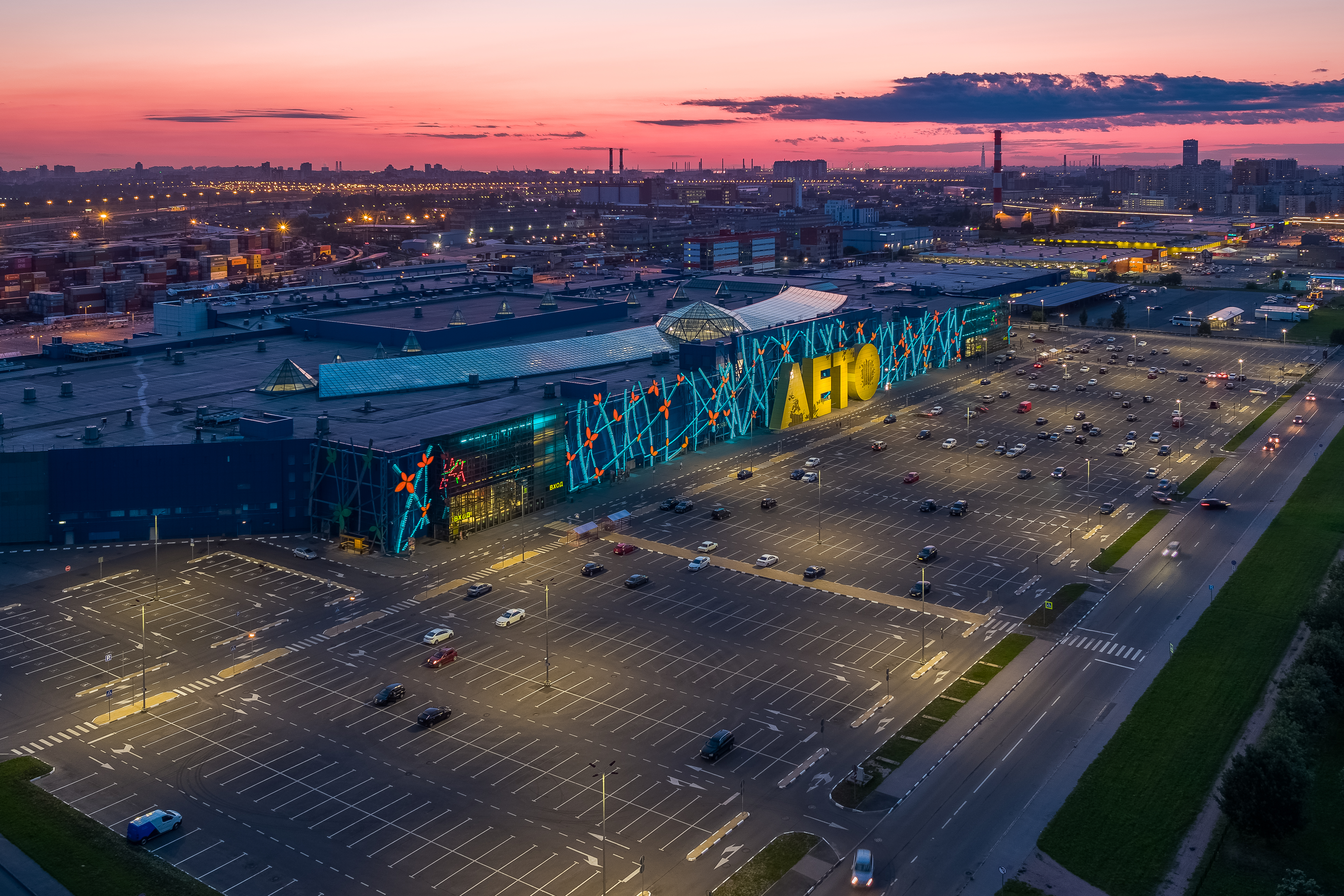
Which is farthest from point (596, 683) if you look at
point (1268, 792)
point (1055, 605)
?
point (1268, 792)

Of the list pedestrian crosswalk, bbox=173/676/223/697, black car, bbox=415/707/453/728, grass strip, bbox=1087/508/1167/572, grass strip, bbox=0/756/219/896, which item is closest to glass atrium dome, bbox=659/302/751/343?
grass strip, bbox=1087/508/1167/572

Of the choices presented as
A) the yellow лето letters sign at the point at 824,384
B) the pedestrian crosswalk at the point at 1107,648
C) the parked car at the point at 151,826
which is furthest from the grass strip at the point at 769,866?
the yellow лето letters sign at the point at 824,384

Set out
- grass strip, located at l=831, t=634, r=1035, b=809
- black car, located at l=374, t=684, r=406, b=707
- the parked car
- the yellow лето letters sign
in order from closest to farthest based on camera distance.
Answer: the parked car
grass strip, located at l=831, t=634, r=1035, b=809
black car, located at l=374, t=684, r=406, b=707
the yellow лето letters sign

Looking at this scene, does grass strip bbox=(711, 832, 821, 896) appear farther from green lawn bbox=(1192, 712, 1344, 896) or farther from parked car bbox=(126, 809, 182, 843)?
parked car bbox=(126, 809, 182, 843)

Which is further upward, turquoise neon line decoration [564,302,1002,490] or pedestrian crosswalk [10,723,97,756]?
turquoise neon line decoration [564,302,1002,490]

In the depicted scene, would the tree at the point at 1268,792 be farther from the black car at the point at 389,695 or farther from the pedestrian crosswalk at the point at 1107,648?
the black car at the point at 389,695

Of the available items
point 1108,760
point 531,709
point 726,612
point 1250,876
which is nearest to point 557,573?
point 726,612
